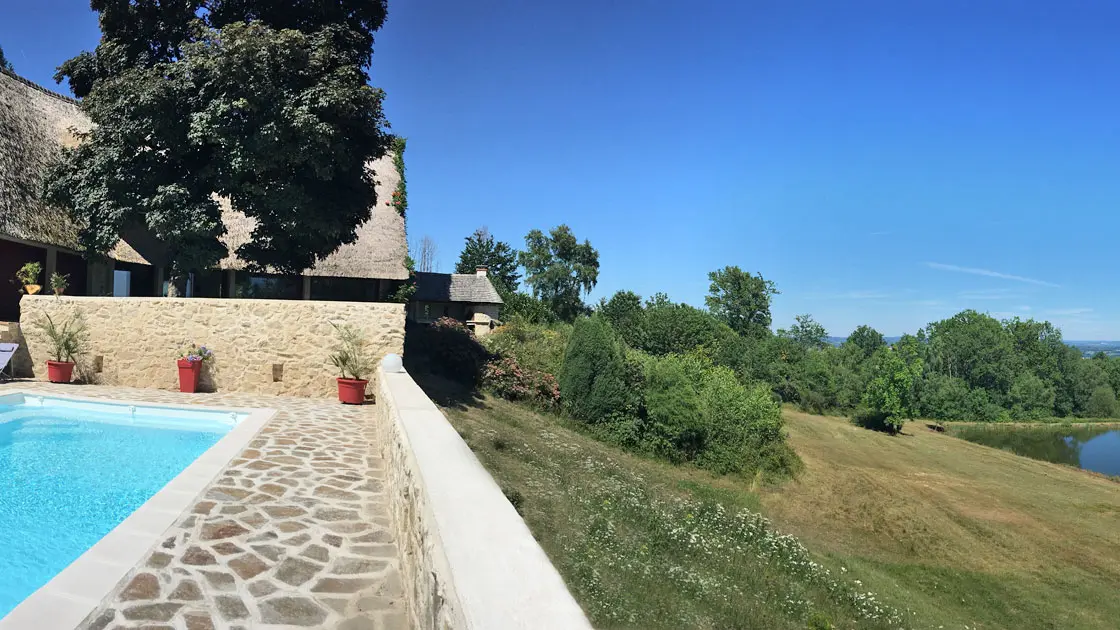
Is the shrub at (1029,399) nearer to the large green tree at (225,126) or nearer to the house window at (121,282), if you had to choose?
the large green tree at (225,126)

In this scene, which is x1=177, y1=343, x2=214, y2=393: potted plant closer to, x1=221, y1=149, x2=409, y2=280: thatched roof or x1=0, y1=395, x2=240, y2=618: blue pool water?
x1=0, y1=395, x2=240, y2=618: blue pool water

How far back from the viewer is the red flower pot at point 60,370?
1022 cm

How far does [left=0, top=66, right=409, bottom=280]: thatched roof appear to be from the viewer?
13.7m

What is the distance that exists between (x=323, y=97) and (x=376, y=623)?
35.2 ft

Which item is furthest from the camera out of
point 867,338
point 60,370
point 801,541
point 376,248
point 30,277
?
Result: point 867,338

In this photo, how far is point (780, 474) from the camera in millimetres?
20875

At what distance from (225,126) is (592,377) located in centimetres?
1225

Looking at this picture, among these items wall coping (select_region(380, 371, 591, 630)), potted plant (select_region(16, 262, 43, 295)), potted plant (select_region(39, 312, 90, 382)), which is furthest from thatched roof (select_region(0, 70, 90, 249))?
wall coping (select_region(380, 371, 591, 630))

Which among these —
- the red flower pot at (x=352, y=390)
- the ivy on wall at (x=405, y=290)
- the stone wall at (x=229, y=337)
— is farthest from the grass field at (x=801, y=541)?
the ivy on wall at (x=405, y=290)

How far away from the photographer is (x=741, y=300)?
57.6m

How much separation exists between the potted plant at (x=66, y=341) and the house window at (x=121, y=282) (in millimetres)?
8295

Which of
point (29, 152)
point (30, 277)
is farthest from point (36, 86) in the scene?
point (30, 277)

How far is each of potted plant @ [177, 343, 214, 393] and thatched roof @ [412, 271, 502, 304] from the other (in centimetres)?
1583

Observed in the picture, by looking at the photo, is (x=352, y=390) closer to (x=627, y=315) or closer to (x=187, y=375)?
(x=187, y=375)
